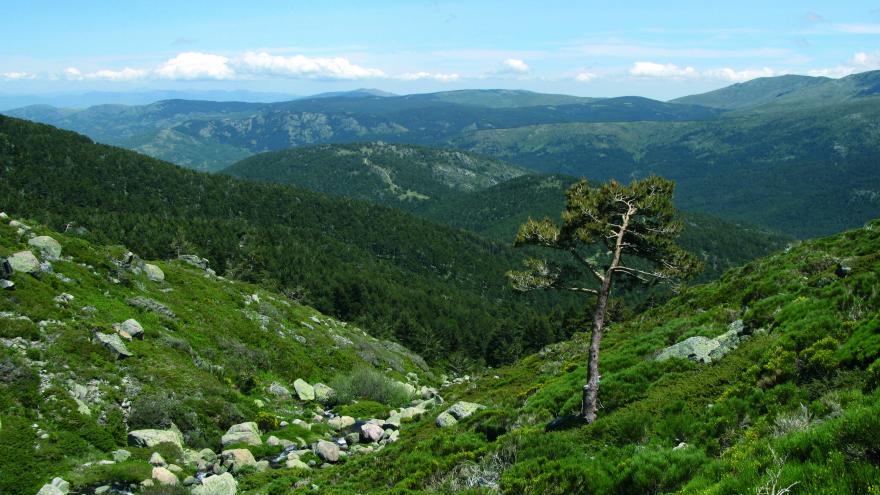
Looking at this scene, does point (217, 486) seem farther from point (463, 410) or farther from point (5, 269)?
point (5, 269)

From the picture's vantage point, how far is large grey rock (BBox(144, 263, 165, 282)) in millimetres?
46281

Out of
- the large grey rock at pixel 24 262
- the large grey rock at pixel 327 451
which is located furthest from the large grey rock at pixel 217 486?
the large grey rock at pixel 24 262

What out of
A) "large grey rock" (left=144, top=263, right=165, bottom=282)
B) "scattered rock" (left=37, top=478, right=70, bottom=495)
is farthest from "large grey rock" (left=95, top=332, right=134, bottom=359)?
"large grey rock" (left=144, top=263, right=165, bottom=282)

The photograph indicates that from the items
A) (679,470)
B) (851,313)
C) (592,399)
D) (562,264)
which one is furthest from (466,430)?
(851,313)

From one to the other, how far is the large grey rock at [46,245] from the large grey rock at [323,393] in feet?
72.1

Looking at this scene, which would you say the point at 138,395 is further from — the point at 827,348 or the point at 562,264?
the point at 827,348

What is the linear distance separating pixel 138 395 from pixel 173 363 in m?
5.20

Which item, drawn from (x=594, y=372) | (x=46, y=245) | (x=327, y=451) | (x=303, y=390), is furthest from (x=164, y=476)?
(x=46, y=245)

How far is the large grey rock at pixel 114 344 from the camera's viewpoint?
2939 centimetres

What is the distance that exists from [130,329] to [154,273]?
15.6 meters

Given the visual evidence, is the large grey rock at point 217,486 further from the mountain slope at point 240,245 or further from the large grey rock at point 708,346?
the mountain slope at point 240,245

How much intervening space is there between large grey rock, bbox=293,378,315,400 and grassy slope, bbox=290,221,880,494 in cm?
1532

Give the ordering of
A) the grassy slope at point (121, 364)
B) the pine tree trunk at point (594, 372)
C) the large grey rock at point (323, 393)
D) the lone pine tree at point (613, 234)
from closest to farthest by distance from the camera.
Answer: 1. the pine tree trunk at point (594, 372)
2. the lone pine tree at point (613, 234)
3. the grassy slope at point (121, 364)
4. the large grey rock at point (323, 393)

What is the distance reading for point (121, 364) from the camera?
29094mm
